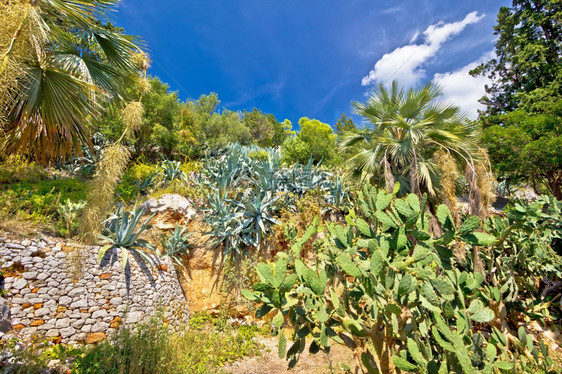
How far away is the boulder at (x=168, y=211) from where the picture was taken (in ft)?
19.9

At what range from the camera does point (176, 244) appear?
18.2 feet

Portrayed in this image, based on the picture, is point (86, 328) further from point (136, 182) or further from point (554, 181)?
point (554, 181)

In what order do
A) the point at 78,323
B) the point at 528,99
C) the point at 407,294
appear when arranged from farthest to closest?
the point at 528,99, the point at 78,323, the point at 407,294

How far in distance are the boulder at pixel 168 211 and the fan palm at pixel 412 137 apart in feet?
14.7

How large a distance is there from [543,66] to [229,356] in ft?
53.6

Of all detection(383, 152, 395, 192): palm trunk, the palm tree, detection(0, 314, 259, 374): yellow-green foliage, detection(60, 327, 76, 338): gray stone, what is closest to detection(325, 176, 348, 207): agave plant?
detection(383, 152, 395, 192): palm trunk

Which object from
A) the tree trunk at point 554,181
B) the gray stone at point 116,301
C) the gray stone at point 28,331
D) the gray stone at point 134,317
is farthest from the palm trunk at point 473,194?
the gray stone at point 28,331

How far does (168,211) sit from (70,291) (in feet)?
8.65

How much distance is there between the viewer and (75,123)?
3.60 m

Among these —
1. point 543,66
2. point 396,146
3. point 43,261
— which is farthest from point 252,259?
point 543,66

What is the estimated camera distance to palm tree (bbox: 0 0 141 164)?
93.0 inches

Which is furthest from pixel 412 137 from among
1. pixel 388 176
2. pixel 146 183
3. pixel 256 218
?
pixel 146 183

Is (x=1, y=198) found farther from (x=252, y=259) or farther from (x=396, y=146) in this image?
(x=396, y=146)

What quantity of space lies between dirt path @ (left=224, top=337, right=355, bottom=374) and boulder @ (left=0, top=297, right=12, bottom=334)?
9.80 feet
